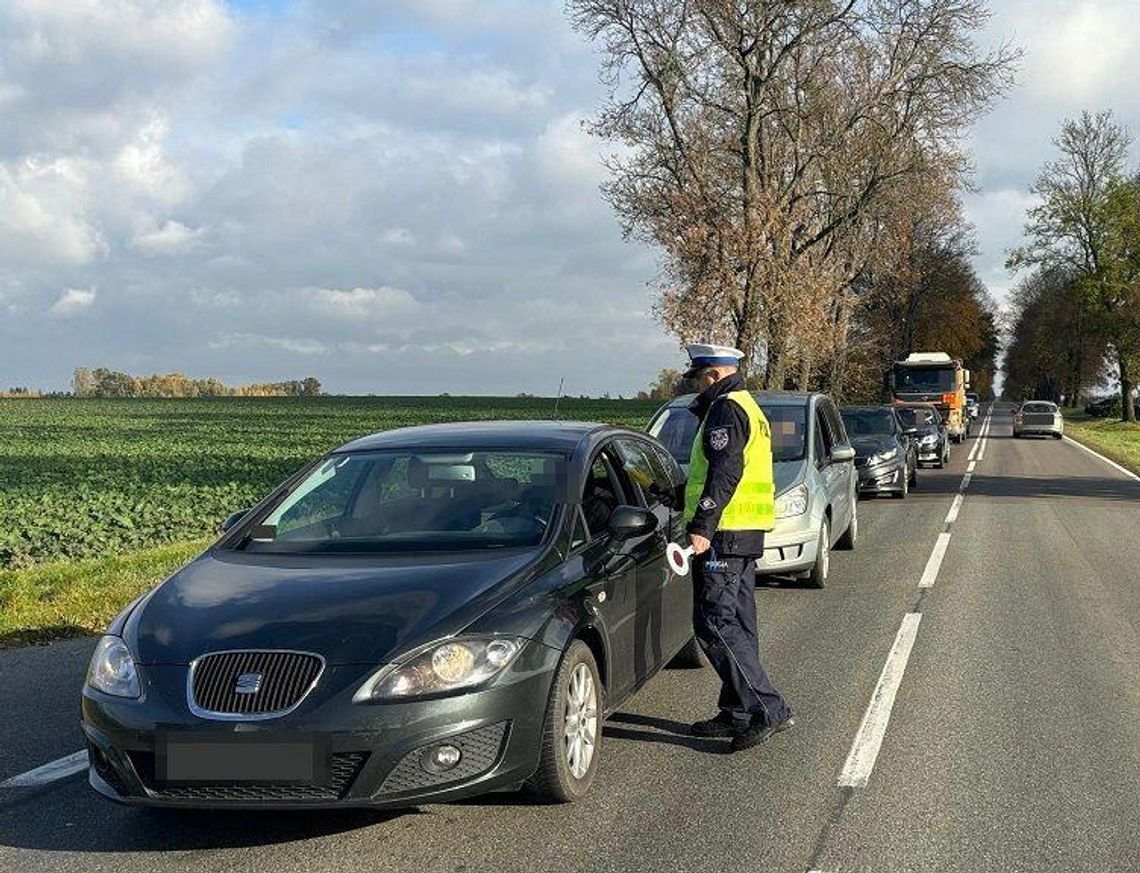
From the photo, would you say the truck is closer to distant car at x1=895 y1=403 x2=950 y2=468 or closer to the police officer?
distant car at x1=895 y1=403 x2=950 y2=468

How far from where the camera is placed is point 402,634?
4371mm

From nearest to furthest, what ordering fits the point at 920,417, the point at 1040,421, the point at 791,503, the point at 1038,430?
the point at 791,503 → the point at 920,417 → the point at 1038,430 → the point at 1040,421

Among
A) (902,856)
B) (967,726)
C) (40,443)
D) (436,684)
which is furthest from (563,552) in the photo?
(40,443)

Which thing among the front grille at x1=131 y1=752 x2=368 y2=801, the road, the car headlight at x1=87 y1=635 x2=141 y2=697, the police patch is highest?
the police patch

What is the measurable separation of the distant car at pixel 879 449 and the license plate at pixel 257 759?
16.6m

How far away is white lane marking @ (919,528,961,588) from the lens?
10898 mm

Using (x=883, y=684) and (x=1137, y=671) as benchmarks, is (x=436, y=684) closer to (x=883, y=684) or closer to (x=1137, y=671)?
(x=883, y=684)

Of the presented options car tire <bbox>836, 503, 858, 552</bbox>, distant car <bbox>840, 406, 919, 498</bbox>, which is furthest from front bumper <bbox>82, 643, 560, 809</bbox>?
distant car <bbox>840, 406, 919, 498</bbox>

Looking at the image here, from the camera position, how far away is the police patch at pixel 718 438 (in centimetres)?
560

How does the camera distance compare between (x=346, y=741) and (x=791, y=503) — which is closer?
(x=346, y=741)

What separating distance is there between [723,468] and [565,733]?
1.49 m

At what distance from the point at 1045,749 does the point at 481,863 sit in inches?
112

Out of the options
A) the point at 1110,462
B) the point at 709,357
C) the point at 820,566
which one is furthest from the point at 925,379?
the point at 709,357

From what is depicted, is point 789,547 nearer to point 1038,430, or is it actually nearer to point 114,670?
point 114,670
